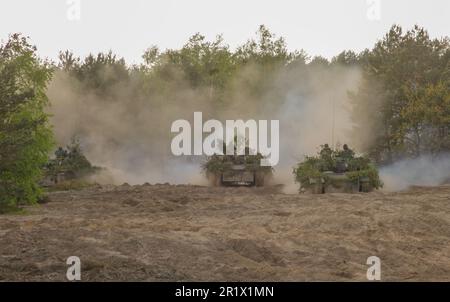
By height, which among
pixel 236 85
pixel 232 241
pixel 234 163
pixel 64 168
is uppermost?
pixel 236 85

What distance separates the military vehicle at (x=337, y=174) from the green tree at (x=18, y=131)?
1003cm

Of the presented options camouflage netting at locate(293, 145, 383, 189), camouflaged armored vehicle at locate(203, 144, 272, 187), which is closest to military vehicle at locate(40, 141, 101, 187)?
camouflaged armored vehicle at locate(203, 144, 272, 187)

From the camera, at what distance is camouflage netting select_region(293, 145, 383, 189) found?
2269cm

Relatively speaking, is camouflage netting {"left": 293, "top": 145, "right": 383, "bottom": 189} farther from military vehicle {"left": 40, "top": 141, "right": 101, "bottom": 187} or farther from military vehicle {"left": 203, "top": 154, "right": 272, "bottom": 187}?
military vehicle {"left": 40, "top": 141, "right": 101, "bottom": 187}

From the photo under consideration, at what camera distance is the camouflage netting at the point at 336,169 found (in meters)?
22.7

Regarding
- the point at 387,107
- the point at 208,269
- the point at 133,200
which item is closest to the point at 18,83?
the point at 133,200

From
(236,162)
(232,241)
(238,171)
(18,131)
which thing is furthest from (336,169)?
(232,241)

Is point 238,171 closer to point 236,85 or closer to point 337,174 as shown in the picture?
point 337,174

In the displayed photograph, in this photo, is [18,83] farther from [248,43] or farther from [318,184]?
[248,43]

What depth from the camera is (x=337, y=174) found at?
74.9 feet

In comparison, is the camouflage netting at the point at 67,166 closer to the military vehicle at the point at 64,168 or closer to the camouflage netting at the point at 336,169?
the military vehicle at the point at 64,168

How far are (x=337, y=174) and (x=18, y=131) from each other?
11814mm

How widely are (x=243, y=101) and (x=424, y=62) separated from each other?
1801cm
